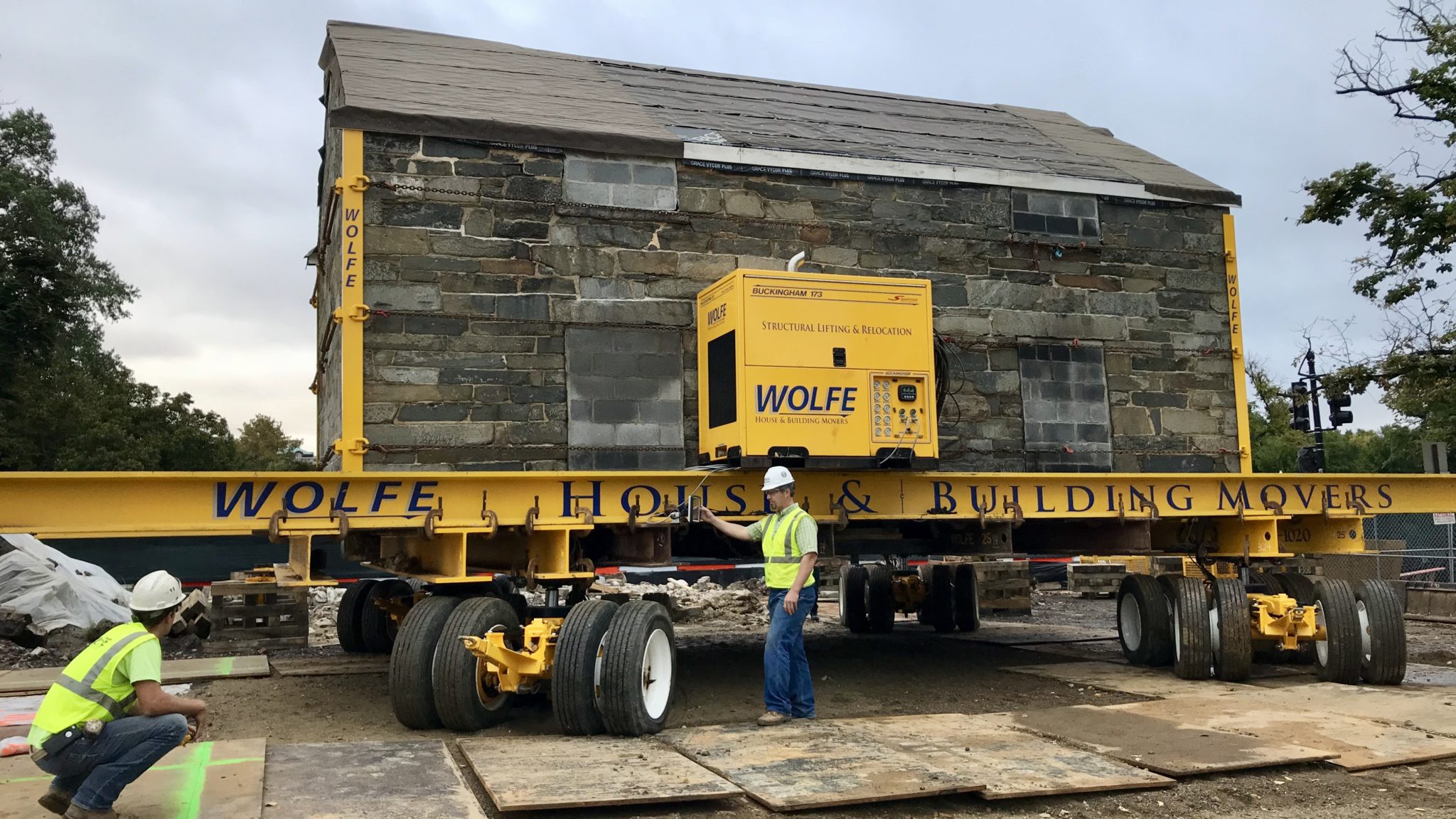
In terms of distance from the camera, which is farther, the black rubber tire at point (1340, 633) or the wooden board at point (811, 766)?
the black rubber tire at point (1340, 633)

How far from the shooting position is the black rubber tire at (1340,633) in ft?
32.3

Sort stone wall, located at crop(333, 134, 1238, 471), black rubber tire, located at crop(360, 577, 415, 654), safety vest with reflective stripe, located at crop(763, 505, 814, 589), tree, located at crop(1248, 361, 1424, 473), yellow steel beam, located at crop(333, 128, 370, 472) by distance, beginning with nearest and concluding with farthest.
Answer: safety vest with reflective stripe, located at crop(763, 505, 814, 589) < yellow steel beam, located at crop(333, 128, 370, 472) < stone wall, located at crop(333, 134, 1238, 471) < black rubber tire, located at crop(360, 577, 415, 654) < tree, located at crop(1248, 361, 1424, 473)

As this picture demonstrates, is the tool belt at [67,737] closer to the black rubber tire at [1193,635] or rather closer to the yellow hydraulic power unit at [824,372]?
the yellow hydraulic power unit at [824,372]

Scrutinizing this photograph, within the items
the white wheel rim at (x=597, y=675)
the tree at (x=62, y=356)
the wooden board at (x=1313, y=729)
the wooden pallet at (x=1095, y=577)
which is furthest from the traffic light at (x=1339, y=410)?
the tree at (x=62, y=356)

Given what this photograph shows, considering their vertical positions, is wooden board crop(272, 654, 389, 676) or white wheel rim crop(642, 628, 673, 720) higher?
white wheel rim crop(642, 628, 673, 720)

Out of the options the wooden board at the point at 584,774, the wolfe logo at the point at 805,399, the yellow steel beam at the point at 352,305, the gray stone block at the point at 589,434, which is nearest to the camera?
the wooden board at the point at 584,774

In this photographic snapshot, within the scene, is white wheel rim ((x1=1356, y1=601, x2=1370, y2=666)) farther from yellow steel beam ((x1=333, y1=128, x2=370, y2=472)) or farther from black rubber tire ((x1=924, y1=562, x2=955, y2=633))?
yellow steel beam ((x1=333, y1=128, x2=370, y2=472))

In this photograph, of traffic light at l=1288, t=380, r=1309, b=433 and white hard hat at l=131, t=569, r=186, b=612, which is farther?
traffic light at l=1288, t=380, r=1309, b=433

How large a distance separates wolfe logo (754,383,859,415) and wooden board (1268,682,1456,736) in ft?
12.8

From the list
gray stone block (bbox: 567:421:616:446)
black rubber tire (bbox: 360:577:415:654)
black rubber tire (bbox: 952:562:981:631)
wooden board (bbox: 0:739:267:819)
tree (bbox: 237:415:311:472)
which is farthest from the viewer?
tree (bbox: 237:415:311:472)

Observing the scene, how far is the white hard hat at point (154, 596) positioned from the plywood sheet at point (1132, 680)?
24.2 feet

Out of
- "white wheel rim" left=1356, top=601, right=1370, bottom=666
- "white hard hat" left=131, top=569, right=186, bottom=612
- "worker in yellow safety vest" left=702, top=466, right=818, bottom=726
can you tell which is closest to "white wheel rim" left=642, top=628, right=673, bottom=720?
"worker in yellow safety vest" left=702, top=466, right=818, bottom=726

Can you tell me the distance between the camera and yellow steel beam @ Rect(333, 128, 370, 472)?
343 inches

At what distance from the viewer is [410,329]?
900 cm
